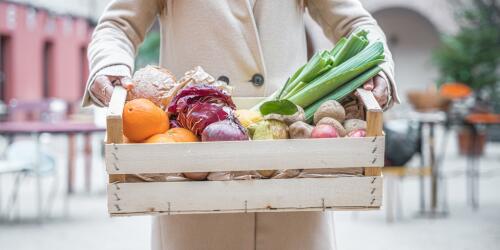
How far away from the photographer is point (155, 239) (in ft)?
7.80

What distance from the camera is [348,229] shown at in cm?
727

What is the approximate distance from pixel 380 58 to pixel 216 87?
0.43 metres

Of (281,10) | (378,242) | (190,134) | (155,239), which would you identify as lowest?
(378,242)

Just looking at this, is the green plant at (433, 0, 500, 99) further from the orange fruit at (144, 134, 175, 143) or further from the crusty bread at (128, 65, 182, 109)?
the orange fruit at (144, 134, 175, 143)

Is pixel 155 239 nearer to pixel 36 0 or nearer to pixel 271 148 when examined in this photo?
pixel 271 148

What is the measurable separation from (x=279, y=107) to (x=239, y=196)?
0.28m

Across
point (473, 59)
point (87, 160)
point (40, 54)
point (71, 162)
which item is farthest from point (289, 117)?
point (40, 54)

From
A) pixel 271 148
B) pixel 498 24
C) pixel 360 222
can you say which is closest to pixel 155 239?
pixel 271 148

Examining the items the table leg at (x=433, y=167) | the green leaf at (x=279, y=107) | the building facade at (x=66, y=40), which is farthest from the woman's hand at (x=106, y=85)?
the building facade at (x=66, y=40)

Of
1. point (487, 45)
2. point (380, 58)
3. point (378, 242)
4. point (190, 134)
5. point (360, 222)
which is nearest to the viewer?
point (190, 134)

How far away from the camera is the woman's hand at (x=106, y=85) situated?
2.11 m

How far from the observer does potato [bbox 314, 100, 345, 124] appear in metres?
2.00

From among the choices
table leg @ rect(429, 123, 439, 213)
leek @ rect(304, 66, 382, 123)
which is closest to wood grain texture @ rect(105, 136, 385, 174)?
leek @ rect(304, 66, 382, 123)

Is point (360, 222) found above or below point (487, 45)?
below
